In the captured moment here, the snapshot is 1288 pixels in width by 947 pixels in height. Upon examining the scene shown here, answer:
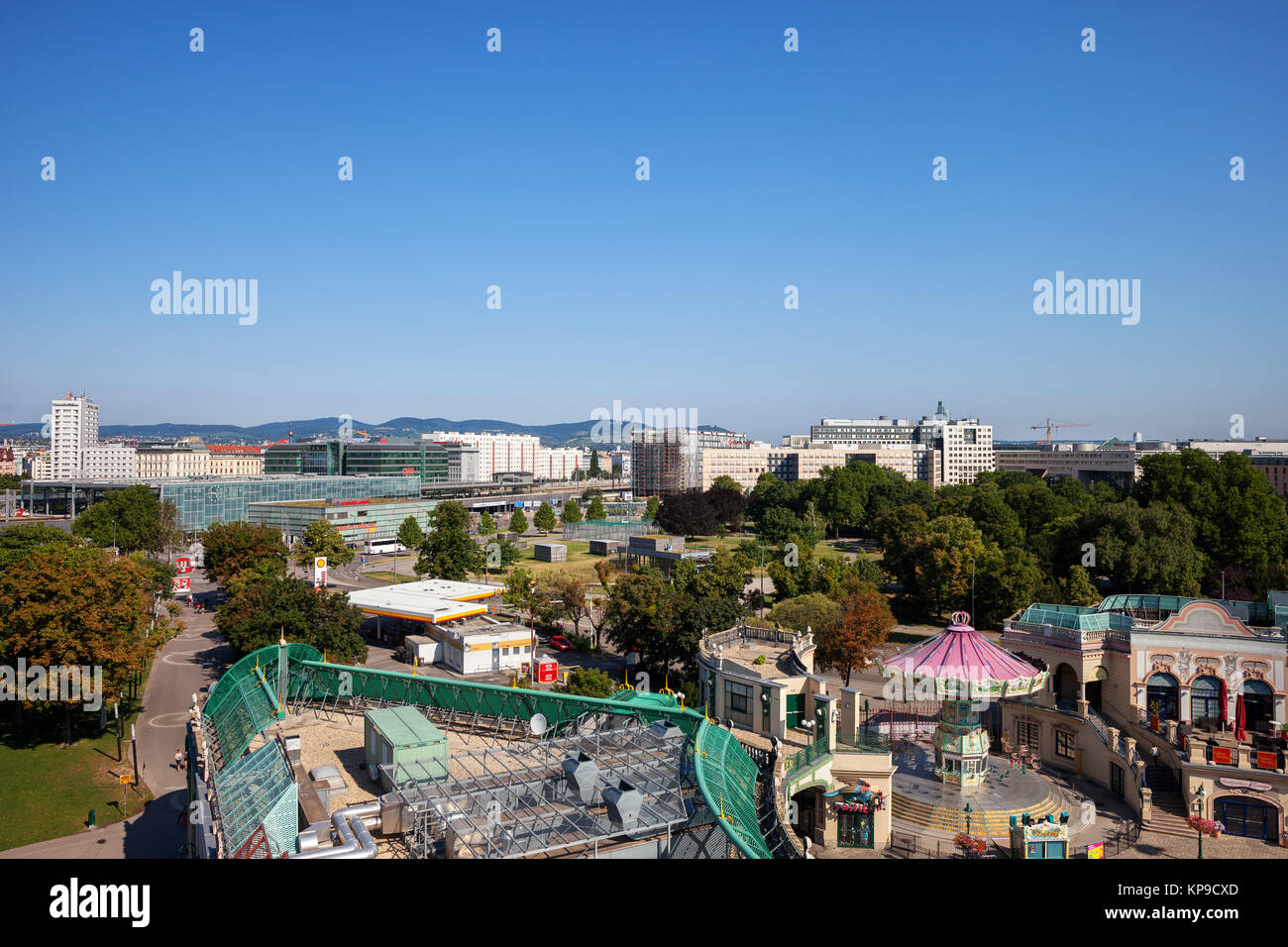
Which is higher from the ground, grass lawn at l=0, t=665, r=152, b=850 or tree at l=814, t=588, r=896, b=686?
tree at l=814, t=588, r=896, b=686

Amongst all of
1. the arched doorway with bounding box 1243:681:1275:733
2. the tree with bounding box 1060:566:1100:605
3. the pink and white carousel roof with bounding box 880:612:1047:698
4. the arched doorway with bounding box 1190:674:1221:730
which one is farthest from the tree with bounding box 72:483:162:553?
the arched doorway with bounding box 1243:681:1275:733

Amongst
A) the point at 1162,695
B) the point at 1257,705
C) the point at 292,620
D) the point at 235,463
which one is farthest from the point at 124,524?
the point at 235,463

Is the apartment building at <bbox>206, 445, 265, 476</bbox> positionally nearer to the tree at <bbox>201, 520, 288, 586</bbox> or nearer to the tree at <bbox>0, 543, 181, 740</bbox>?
the tree at <bbox>201, 520, 288, 586</bbox>

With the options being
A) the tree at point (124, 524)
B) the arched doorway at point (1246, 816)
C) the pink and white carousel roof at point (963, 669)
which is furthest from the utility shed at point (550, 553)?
the arched doorway at point (1246, 816)

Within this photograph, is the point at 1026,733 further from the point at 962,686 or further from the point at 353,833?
the point at 353,833

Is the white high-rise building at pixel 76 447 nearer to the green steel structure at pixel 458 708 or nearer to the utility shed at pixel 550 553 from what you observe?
the utility shed at pixel 550 553
